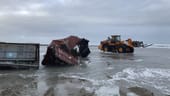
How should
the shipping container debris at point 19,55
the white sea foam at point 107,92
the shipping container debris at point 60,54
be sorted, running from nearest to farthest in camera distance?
1. the white sea foam at point 107,92
2. the shipping container debris at point 19,55
3. the shipping container debris at point 60,54

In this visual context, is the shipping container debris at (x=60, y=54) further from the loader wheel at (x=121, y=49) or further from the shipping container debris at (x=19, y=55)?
the loader wheel at (x=121, y=49)

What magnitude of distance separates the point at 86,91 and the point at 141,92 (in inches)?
70.9

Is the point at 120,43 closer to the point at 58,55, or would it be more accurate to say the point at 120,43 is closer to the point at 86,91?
the point at 58,55

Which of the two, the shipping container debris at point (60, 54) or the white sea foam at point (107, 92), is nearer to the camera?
the white sea foam at point (107, 92)

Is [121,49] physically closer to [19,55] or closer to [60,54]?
[60,54]

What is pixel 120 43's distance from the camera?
45.4 m

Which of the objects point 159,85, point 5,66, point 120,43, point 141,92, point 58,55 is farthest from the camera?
point 120,43

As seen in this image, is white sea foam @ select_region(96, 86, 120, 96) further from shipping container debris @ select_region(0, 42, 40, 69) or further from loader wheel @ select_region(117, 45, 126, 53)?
loader wheel @ select_region(117, 45, 126, 53)

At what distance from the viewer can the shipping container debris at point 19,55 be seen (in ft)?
59.9

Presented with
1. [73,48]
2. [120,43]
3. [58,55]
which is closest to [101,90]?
[58,55]

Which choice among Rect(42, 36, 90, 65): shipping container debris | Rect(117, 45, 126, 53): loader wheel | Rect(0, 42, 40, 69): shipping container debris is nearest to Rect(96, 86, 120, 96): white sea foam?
Rect(0, 42, 40, 69): shipping container debris

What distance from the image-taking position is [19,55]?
1869 centimetres

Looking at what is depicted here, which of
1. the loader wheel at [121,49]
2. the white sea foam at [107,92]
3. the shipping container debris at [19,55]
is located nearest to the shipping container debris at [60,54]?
the shipping container debris at [19,55]

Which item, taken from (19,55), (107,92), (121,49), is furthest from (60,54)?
(121,49)
